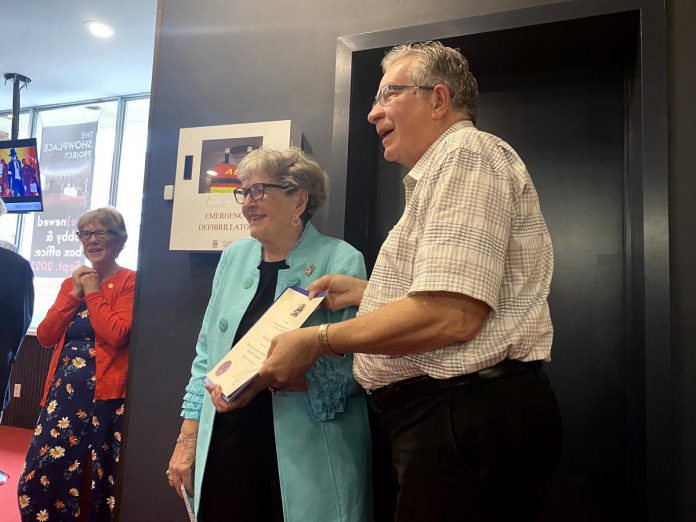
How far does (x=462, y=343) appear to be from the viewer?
3.18 ft

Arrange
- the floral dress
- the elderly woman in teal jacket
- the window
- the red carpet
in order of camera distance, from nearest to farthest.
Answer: the elderly woman in teal jacket
the floral dress
the red carpet
the window

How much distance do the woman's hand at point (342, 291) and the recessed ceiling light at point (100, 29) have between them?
384 cm

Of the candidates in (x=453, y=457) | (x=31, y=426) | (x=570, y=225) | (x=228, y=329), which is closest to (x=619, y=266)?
(x=570, y=225)

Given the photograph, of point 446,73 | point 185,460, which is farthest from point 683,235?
point 185,460

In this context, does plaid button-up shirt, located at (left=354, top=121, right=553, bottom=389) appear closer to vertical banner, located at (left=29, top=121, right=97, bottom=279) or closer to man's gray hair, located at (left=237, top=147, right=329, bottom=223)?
man's gray hair, located at (left=237, top=147, right=329, bottom=223)

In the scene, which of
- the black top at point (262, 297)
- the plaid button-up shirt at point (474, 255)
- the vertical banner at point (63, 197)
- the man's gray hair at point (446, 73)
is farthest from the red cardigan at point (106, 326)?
the vertical banner at point (63, 197)

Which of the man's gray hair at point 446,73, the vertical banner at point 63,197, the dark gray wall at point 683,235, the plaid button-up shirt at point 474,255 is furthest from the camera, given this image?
the vertical banner at point 63,197

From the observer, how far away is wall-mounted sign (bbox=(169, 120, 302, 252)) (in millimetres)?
1908

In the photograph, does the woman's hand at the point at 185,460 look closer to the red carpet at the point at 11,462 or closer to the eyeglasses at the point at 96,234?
the eyeglasses at the point at 96,234

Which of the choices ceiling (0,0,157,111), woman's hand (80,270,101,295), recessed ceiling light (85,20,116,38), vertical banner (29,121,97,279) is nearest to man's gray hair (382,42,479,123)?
woman's hand (80,270,101,295)

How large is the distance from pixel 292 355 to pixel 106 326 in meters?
1.34

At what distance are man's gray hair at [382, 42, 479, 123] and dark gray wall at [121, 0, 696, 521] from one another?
68 centimetres

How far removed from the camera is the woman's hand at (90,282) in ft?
7.27

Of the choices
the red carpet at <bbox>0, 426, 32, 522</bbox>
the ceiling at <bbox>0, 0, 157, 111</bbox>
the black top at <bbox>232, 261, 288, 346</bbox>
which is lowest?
the red carpet at <bbox>0, 426, 32, 522</bbox>
